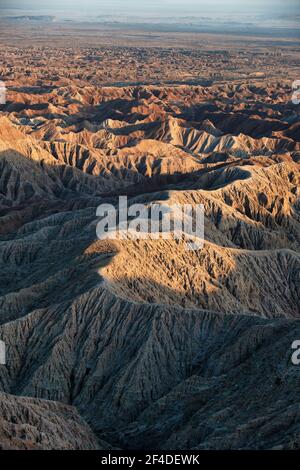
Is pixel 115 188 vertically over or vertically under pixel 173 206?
under

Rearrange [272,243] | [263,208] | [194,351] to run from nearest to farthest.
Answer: [194,351] < [272,243] < [263,208]

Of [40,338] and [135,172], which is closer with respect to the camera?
[40,338]

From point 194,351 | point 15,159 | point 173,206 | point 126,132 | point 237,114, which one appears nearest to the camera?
point 194,351

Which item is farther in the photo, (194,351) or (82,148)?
(82,148)

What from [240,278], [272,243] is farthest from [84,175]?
[240,278]

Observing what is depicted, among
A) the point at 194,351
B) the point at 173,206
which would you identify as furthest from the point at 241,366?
the point at 173,206

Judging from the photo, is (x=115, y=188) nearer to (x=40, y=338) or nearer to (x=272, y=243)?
(x=272, y=243)
